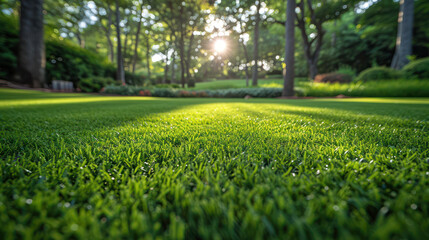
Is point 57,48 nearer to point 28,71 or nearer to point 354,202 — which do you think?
point 28,71

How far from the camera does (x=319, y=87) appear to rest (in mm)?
10539

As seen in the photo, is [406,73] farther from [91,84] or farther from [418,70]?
[91,84]

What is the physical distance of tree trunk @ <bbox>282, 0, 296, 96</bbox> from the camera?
30.2 feet

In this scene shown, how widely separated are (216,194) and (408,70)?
46.8 feet

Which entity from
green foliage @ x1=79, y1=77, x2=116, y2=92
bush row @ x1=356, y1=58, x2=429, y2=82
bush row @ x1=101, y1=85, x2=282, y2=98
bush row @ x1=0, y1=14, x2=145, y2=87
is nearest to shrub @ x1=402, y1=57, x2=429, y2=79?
bush row @ x1=356, y1=58, x2=429, y2=82

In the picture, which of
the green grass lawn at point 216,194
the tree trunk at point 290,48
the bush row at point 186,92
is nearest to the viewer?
the green grass lawn at point 216,194

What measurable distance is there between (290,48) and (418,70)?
6.79 metres

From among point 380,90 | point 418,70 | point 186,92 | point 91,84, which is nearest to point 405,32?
point 418,70

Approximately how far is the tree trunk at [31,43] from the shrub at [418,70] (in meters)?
20.2

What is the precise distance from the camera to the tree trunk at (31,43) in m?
8.68

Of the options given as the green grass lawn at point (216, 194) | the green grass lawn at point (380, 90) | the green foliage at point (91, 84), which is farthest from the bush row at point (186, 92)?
the green grass lawn at point (216, 194)

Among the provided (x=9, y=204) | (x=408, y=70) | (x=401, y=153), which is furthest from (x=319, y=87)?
(x=9, y=204)

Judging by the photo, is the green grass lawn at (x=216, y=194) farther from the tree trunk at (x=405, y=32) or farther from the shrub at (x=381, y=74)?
the tree trunk at (x=405, y=32)

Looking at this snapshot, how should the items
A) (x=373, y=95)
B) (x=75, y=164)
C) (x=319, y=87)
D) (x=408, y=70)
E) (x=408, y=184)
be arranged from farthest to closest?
(x=319, y=87) → (x=408, y=70) → (x=373, y=95) → (x=75, y=164) → (x=408, y=184)
